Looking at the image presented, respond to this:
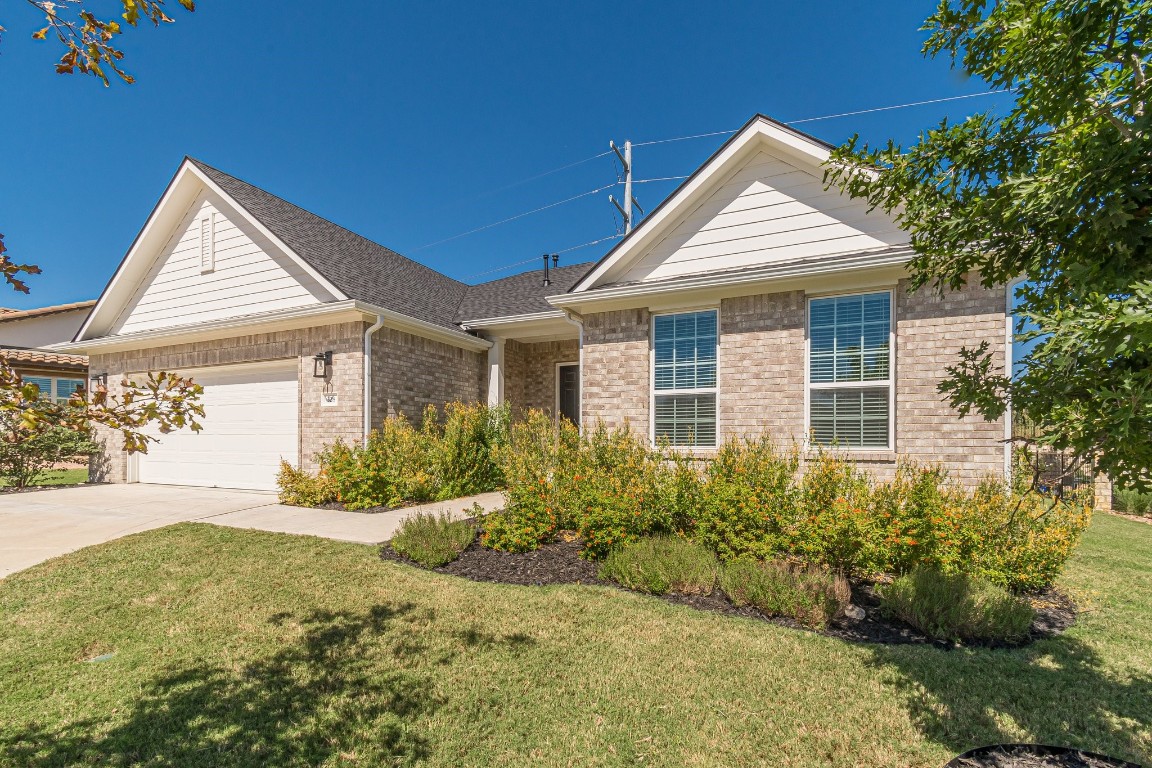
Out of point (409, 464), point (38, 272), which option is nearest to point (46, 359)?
point (409, 464)

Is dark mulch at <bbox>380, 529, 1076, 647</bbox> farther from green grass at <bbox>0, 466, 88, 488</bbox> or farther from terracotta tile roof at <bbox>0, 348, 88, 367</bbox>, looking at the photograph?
terracotta tile roof at <bbox>0, 348, 88, 367</bbox>

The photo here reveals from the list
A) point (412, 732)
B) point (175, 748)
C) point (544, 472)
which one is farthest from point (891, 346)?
point (175, 748)

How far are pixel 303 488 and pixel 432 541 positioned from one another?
15.3 feet

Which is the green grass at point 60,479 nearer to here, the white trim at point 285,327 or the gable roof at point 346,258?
the white trim at point 285,327

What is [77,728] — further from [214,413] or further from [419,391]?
[214,413]

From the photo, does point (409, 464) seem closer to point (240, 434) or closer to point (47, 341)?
point (240, 434)

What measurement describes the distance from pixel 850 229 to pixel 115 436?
16254mm

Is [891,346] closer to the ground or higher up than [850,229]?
closer to the ground

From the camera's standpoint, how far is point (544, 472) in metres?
6.97

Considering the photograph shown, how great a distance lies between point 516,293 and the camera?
1397 centimetres

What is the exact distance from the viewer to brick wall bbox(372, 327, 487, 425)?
10.2m

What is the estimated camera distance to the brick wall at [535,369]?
13367 millimetres

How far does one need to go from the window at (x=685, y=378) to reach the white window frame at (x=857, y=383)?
1.31 meters

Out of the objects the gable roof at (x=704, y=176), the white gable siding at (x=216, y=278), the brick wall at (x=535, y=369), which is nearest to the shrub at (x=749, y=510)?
the gable roof at (x=704, y=176)
